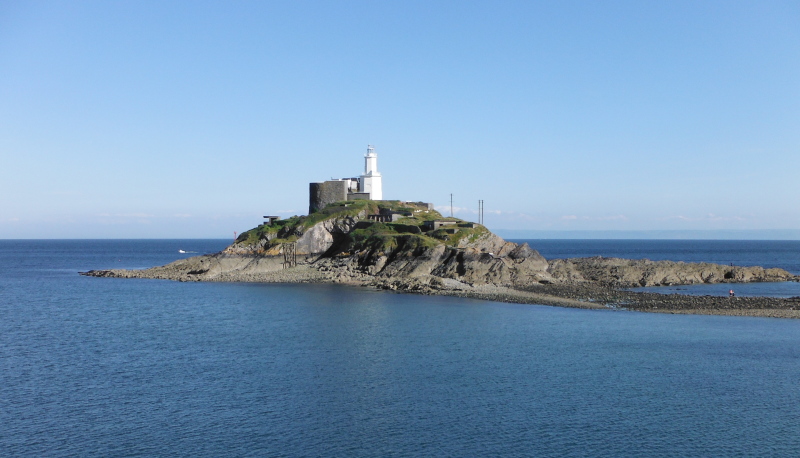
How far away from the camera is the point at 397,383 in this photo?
32.6m

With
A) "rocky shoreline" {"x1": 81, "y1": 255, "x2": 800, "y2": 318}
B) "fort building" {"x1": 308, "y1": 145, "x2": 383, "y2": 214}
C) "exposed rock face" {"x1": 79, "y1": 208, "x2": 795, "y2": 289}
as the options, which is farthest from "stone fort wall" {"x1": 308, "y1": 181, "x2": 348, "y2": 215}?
"rocky shoreline" {"x1": 81, "y1": 255, "x2": 800, "y2": 318}

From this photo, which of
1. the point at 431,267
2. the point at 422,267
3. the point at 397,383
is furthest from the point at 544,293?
the point at 397,383

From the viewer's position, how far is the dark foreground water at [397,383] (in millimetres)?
24797

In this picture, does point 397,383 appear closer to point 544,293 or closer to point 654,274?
point 544,293

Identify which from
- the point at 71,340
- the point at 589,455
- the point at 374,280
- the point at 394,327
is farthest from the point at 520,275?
the point at 589,455

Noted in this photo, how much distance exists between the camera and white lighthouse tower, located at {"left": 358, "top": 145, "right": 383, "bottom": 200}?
340 ft

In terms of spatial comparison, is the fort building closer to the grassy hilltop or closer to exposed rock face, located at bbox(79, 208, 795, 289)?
the grassy hilltop

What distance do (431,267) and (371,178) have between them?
31063 mm

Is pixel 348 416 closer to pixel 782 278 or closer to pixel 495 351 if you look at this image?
pixel 495 351

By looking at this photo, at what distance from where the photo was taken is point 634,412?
28.1m

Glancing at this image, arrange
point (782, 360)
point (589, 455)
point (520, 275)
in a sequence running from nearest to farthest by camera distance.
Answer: point (589, 455) → point (782, 360) → point (520, 275)

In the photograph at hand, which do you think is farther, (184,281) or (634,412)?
(184,281)

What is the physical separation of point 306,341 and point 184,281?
44.9 metres

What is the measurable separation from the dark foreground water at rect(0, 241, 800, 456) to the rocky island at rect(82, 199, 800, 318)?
401 inches
